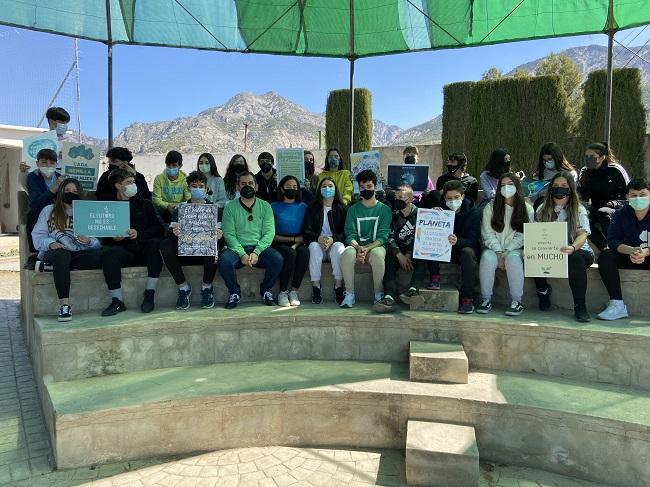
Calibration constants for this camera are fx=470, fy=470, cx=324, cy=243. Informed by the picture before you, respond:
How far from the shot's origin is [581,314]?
4.66 m

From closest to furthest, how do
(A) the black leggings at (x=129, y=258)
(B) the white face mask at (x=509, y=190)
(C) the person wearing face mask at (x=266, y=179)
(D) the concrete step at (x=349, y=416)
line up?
(D) the concrete step at (x=349, y=416)
(A) the black leggings at (x=129, y=258)
(B) the white face mask at (x=509, y=190)
(C) the person wearing face mask at (x=266, y=179)

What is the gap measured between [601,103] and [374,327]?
15.7 m

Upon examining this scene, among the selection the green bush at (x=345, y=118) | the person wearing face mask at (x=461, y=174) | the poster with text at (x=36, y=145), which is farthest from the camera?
the green bush at (x=345, y=118)

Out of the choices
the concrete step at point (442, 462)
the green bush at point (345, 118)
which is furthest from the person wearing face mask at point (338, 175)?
the green bush at point (345, 118)

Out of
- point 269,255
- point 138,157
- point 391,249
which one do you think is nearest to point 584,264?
point 391,249

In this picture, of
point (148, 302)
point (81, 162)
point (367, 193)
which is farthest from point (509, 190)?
point (81, 162)

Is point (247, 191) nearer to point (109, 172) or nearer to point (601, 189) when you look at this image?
point (109, 172)

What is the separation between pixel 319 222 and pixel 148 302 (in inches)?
87.1

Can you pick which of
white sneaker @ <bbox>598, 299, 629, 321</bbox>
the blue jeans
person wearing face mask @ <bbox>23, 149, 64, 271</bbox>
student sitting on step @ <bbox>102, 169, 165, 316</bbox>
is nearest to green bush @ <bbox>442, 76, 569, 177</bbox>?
white sneaker @ <bbox>598, 299, 629, 321</bbox>

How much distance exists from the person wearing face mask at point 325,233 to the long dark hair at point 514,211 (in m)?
1.76

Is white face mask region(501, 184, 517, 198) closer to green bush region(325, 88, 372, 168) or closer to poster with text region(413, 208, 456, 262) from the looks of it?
poster with text region(413, 208, 456, 262)

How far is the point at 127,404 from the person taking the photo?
381cm

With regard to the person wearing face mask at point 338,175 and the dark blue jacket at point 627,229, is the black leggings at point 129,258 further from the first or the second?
the dark blue jacket at point 627,229

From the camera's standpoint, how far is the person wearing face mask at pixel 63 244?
4750 mm
